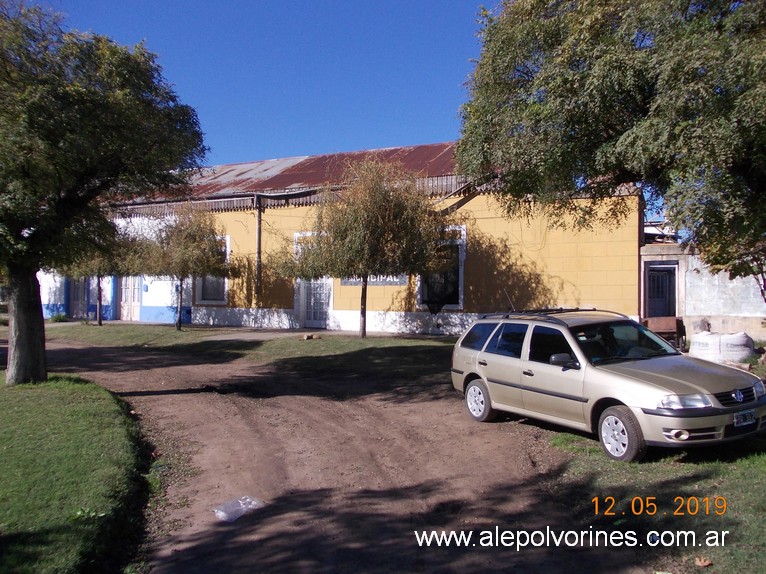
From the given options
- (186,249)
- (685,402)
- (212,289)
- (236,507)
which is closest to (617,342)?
(685,402)

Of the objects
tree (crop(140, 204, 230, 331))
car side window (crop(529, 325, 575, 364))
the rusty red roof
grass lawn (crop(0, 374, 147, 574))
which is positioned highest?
the rusty red roof

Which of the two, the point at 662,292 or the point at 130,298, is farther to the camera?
the point at 130,298

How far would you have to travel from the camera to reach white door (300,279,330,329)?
22891mm

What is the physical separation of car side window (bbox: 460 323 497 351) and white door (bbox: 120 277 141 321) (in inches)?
817

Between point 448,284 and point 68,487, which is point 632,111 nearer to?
point 68,487

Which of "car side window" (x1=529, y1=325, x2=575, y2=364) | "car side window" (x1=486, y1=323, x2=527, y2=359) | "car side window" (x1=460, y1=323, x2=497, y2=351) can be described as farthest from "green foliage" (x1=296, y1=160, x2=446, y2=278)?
"car side window" (x1=529, y1=325, x2=575, y2=364)

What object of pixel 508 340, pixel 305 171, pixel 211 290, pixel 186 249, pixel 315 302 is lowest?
pixel 508 340

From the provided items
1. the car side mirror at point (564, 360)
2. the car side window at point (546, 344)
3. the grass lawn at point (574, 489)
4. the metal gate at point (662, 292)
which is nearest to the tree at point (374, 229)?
the metal gate at point (662, 292)

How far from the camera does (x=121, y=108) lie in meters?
10.3

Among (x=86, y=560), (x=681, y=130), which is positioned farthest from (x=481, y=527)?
(x=681, y=130)

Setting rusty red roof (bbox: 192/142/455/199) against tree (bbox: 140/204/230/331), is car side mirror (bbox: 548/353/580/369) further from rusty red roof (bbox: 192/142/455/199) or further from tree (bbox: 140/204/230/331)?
tree (bbox: 140/204/230/331)

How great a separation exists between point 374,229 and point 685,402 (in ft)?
36.4

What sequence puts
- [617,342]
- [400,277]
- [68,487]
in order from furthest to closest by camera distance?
[400,277], [617,342], [68,487]

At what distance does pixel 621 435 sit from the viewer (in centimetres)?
662
